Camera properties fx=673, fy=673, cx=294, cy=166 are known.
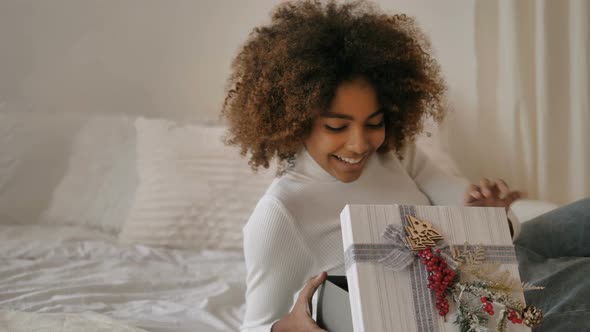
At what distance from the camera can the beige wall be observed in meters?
2.15

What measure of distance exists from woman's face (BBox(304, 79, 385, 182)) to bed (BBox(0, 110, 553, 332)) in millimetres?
423

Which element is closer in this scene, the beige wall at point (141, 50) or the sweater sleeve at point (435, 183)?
the sweater sleeve at point (435, 183)

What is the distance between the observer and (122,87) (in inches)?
87.7

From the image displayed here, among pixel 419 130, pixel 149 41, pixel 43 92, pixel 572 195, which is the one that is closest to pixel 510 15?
pixel 572 195

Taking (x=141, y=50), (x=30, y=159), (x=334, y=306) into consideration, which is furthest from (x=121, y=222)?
(x=334, y=306)

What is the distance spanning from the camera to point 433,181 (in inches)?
50.1

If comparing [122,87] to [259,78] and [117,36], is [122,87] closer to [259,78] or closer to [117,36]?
[117,36]

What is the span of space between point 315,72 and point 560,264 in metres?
0.56

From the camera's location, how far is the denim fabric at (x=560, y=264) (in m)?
1.00

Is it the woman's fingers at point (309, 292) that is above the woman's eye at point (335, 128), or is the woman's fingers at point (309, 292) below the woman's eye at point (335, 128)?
below

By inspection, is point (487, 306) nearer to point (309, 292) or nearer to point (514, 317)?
point (514, 317)

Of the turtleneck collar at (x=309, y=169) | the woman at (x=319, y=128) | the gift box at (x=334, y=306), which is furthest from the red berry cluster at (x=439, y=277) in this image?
the turtleneck collar at (x=309, y=169)

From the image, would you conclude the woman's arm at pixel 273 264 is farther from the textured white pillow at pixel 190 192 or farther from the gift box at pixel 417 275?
the textured white pillow at pixel 190 192

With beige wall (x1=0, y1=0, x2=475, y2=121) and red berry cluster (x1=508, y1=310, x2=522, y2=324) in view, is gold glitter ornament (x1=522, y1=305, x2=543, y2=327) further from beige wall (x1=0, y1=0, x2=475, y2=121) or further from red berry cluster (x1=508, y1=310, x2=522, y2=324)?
beige wall (x1=0, y1=0, x2=475, y2=121)
